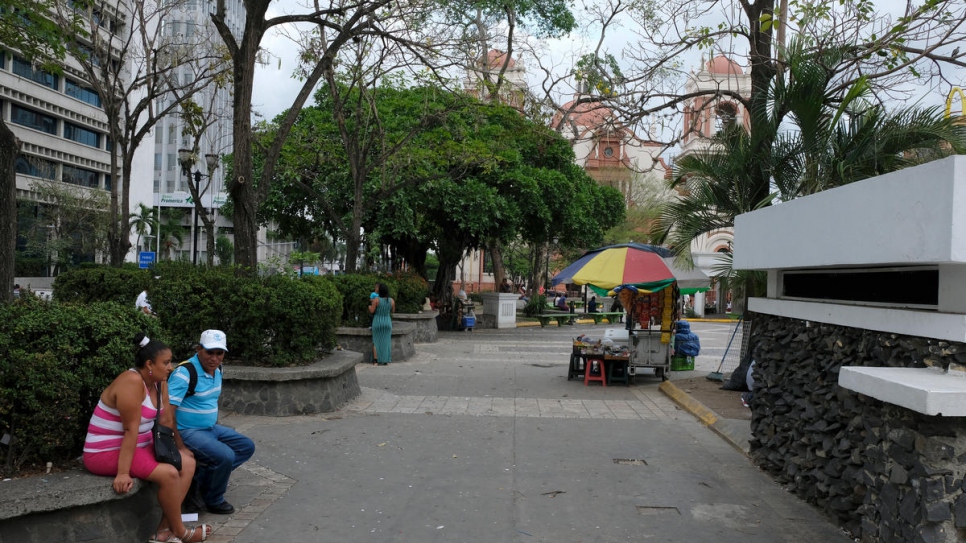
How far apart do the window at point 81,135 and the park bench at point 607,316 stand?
33.5 meters

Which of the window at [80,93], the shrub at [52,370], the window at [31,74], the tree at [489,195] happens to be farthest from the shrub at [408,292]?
the window at [80,93]

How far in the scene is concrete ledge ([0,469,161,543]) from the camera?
414 centimetres

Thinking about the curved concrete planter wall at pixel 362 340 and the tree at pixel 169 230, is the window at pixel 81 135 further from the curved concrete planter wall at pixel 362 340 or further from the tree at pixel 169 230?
the curved concrete planter wall at pixel 362 340

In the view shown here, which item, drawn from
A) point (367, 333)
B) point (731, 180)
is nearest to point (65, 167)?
point (367, 333)

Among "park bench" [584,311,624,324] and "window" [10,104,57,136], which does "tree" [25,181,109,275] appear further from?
"park bench" [584,311,624,324]

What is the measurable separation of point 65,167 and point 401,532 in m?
48.6

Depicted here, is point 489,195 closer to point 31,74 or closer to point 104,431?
point 104,431


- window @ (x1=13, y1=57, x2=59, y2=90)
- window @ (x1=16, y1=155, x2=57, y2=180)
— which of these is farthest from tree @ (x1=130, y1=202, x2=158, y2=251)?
window @ (x1=13, y1=57, x2=59, y2=90)

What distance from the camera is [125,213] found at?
17.2 m

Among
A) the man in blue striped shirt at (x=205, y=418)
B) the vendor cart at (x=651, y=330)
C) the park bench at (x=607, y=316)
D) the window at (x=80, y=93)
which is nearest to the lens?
the man in blue striped shirt at (x=205, y=418)

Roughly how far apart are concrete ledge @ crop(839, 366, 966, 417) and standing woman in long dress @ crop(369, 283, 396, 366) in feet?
34.6

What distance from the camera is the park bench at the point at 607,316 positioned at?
33312mm

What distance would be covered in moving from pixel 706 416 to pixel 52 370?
7.66m

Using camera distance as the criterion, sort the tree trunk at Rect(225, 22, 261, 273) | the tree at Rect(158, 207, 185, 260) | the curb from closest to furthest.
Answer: the curb, the tree trunk at Rect(225, 22, 261, 273), the tree at Rect(158, 207, 185, 260)
